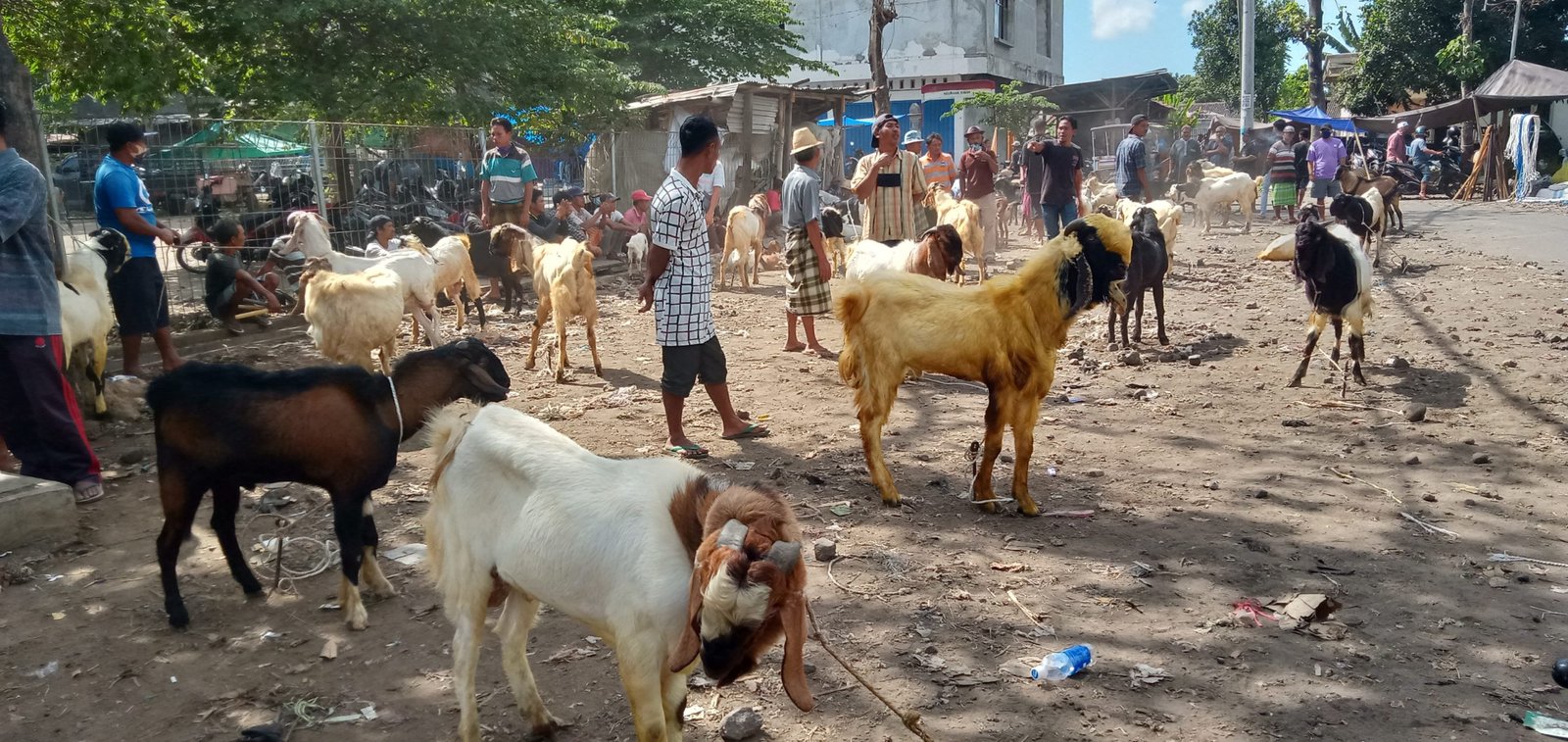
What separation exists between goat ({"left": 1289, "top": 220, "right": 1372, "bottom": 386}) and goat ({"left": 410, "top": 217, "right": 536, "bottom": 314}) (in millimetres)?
7860

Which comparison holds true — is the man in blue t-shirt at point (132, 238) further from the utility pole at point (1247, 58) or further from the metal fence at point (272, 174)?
the utility pole at point (1247, 58)

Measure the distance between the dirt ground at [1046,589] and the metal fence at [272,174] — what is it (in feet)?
14.5

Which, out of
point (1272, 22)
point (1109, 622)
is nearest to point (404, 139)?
point (1109, 622)

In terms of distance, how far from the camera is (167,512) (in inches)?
165

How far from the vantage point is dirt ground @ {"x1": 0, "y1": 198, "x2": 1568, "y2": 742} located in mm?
3549

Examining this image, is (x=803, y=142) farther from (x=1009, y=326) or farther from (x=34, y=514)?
(x=34, y=514)

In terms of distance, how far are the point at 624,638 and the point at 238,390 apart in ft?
7.59

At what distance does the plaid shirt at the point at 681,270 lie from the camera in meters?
6.05

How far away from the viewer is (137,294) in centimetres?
766

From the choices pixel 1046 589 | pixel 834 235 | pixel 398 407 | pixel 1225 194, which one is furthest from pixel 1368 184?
pixel 398 407

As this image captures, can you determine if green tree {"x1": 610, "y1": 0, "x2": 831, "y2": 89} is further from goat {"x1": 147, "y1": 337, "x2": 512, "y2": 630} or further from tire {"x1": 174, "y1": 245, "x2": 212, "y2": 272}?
goat {"x1": 147, "y1": 337, "x2": 512, "y2": 630}

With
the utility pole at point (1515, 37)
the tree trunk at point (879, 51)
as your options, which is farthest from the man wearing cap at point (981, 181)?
the utility pole at point (1515, 37)

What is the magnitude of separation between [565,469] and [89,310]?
5.80m

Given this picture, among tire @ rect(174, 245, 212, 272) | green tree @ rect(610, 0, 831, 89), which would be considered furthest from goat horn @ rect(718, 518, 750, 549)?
green tree @ rect(610, 0, 831, 89)
